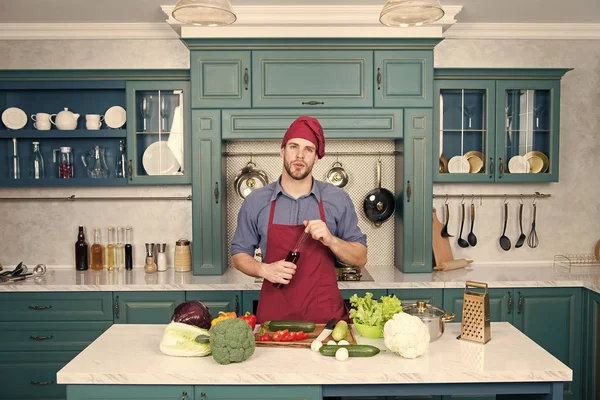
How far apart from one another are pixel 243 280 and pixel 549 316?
7.62 feet

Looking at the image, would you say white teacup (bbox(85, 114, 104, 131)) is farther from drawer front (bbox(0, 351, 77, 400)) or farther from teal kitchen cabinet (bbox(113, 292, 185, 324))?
drawer front (bbox(0, 351, 77, 400))

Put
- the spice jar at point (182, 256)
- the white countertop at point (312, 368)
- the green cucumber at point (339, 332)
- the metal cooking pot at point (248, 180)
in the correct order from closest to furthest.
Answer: the white countertop at point (312, 368) < the green cucumber at point (339, 332) < the spice jar at point (182, 256) < the metal cooking pot at point (248, 180)

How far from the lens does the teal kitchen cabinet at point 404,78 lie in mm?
4418

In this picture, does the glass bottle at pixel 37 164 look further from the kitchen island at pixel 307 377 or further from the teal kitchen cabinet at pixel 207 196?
the kitchen island at pixel 307 377

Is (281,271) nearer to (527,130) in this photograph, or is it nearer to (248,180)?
(248,180)

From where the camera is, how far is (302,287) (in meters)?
3.09

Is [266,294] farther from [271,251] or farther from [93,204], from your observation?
[93,204]

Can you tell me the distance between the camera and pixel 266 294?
123 inches

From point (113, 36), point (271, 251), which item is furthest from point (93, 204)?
point (271, 251)

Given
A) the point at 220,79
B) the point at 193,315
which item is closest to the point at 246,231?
the point at 193,315

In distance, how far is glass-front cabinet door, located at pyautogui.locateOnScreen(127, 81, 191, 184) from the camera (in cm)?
462

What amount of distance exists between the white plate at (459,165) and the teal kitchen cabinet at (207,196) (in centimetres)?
189

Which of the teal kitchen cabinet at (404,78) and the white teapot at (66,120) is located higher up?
the teal kitchen cabinet at (404,78)

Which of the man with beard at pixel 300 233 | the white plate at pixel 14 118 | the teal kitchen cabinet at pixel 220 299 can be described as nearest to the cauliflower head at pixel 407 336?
the man with beard at pixel 300 233
